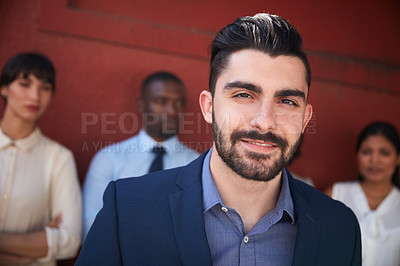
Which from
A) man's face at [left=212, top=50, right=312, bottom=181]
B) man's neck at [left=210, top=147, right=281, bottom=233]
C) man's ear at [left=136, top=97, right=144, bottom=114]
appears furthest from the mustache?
man's ear at [left=136, top=97, right=144, bottom=114]

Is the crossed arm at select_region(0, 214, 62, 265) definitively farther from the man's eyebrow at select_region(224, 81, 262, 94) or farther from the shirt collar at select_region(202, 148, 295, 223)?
the man's eyebrow at select_region(224, 81, 262, 94)

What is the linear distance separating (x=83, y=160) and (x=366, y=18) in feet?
10.1

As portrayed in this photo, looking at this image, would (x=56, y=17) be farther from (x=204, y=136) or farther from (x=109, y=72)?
(x=204, y=136)

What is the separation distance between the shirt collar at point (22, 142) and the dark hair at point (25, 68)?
1.30 feet

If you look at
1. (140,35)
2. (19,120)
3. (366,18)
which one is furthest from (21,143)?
(366,18)

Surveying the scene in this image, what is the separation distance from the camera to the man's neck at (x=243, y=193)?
173cm

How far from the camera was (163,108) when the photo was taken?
3.43 meters

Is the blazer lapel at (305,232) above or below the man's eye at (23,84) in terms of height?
below

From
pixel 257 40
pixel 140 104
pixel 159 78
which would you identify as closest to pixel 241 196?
pixel 257 40

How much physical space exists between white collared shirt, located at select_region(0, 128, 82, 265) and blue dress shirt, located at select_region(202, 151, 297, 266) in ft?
4.69

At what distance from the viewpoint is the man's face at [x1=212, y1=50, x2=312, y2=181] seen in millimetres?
1639

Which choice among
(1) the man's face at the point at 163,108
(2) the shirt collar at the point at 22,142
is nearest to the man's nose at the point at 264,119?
(1) the man's face at the point at 163,108

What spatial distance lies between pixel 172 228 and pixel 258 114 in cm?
56

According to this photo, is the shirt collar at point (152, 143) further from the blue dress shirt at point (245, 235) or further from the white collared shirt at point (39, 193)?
the blue dress shirt at point (245, 235)
